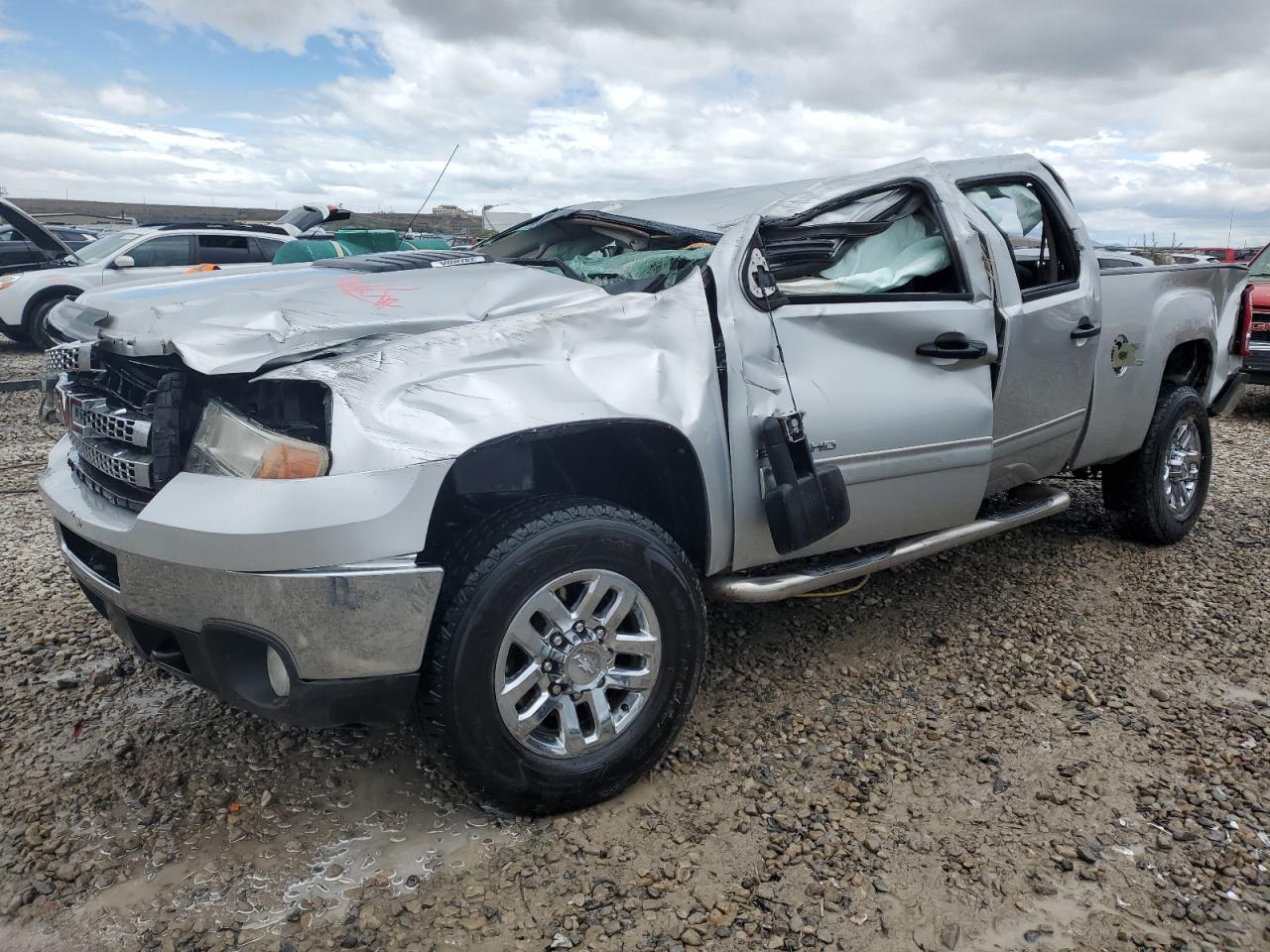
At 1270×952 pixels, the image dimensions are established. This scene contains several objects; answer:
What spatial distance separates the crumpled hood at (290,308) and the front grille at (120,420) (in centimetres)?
9

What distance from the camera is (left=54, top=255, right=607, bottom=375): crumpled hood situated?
235cm

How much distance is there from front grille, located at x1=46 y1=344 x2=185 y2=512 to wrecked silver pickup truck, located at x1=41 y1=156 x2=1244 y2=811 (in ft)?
0.04

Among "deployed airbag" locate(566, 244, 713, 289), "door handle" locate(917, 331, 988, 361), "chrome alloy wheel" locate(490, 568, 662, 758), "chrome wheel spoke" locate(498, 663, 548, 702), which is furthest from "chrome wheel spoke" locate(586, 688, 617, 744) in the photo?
"door handle" locate(917, 331, 988, 361)

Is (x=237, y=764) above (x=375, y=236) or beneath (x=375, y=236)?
beneath

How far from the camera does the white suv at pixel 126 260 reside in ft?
37.3

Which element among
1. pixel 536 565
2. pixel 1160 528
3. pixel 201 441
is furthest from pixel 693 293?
pixel 1160 528

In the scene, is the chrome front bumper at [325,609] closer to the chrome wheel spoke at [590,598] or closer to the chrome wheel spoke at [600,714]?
the chrome wheel spoke at [590,598]

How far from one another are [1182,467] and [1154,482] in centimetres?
34

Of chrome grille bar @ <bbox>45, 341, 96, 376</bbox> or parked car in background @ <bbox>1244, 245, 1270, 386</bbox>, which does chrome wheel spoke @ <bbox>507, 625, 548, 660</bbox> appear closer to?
chrome grille bar @ <bbox>45, 341, 96, 376</bbox>

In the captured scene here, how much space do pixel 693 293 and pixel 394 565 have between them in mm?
1161

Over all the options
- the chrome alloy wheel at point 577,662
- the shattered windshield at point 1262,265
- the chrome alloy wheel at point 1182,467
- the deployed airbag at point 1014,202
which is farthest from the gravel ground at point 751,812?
the shattered windshield at point 1262,265

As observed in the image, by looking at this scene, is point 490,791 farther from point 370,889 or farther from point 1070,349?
point 1070,349

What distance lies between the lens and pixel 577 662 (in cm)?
242

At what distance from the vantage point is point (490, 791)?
2.38 meters
